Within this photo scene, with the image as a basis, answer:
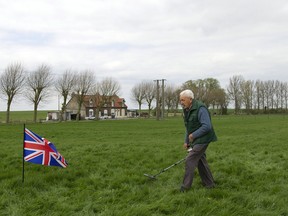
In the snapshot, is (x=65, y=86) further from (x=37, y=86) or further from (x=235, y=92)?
(x=235, y=92)

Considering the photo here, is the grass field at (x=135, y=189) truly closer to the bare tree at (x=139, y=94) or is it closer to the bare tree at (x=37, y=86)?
the bare tree at (x=37, y=86)

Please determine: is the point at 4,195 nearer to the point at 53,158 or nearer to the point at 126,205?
the point at 53,158

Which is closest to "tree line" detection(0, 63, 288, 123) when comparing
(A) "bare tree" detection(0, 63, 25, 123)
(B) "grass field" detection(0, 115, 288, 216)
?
(A) "bare tree" detection(0, 63, 25, 123)

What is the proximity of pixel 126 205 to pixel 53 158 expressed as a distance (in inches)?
109

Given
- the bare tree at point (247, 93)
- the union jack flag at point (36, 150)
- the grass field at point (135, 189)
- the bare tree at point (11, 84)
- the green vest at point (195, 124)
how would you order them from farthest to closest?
the bare tree at point (247, 93)
the bare tree at point (11, 84)
the union jack flag at point (36, 150)
the green vest at point (195, 124)
the grass field at point (135, 189)

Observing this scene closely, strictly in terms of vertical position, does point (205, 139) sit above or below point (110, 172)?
above

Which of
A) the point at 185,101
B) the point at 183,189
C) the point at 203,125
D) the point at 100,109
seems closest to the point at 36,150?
the point at 183,189

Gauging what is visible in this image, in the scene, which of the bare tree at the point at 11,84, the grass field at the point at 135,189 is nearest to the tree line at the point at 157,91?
the bare tree at the point at 11,84

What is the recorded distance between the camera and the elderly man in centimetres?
646

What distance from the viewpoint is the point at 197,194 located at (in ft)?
20.1

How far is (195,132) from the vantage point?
6.46 metres

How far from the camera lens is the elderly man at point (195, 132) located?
6.46 meters

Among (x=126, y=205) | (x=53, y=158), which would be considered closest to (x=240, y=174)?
(x=126, y=205)

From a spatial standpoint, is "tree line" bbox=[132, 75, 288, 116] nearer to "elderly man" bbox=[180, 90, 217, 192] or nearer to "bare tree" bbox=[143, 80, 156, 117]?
"bare tree" bbox=[143, 80, 156, 117]
